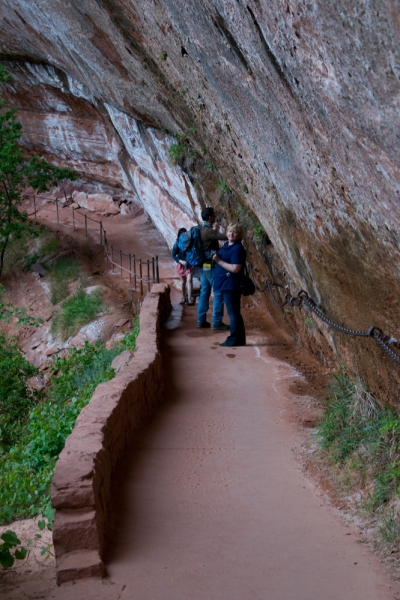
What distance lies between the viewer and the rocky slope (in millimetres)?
3287

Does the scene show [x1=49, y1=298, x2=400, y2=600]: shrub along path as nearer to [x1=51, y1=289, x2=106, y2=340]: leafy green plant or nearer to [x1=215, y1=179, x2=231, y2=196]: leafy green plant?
[x1=215, y1=179, x2=231, y2=196]: leafy green plant

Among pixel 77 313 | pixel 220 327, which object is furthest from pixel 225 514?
pixel 77 313

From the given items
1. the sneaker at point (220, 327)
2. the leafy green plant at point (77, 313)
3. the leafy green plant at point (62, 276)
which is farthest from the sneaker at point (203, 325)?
the leafy green plant at point (62, 276)

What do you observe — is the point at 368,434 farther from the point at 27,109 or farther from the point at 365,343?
the point at 27,109

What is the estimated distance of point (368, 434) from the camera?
4.97 metres

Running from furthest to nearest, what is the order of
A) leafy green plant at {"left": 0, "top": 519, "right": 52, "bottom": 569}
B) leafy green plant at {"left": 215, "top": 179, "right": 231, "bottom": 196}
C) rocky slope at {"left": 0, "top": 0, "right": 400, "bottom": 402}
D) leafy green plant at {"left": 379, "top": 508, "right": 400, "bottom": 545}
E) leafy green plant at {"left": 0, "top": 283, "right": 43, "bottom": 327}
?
leafy green plant at {"left": 0, "top": 283, "right": 43, "bottom": 327}
leafy green plant at {"left": 215, "top": 179, "right": 231, "bottom": 196}
leafy green plant at {"left": 379, "top": 508, "right": 400, "bottom": 545}
leafy green plant at {"left": 0, "top": 519, "right": 52, "bottom": 569}
rocky slope at {"left": 0, "top": 0, "right": 400, "bottom": 402}

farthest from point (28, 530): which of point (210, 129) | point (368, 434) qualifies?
point (210, 129)

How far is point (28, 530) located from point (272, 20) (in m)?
3.80

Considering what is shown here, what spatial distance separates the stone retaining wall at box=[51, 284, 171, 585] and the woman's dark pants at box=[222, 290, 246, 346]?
2.18 metres

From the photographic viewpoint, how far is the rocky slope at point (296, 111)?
3.29 meters

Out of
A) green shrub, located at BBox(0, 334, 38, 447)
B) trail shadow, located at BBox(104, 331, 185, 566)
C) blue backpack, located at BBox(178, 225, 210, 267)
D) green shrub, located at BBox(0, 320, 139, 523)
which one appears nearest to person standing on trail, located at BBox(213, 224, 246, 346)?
blue backpack, located at BBox(178, 225, 210, 267)

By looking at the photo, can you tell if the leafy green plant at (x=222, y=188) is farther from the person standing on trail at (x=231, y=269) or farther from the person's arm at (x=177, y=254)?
the person standing on trail at (x=231, y=269)

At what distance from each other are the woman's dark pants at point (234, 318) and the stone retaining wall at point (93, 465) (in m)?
2.18

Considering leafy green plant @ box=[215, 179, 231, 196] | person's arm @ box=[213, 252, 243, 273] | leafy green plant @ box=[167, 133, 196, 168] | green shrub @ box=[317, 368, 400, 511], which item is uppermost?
leafy green plant @ box=[167, 133, 196, 168]
